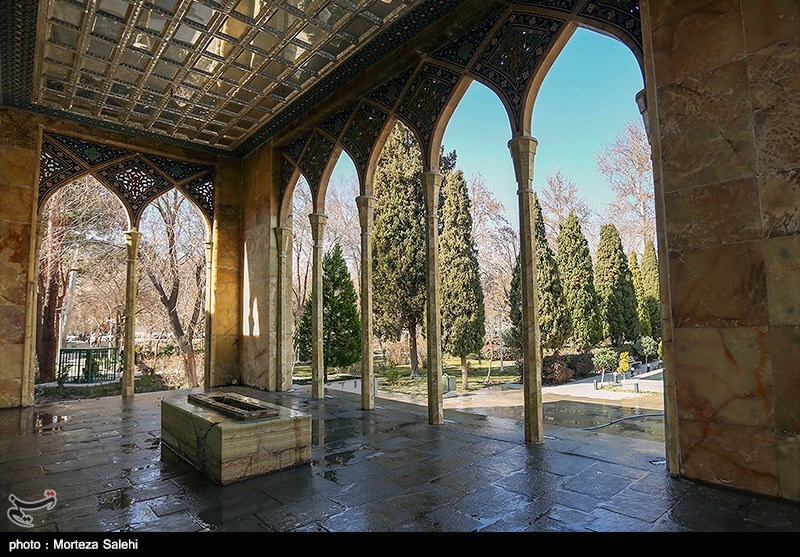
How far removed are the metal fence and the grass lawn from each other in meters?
5.77

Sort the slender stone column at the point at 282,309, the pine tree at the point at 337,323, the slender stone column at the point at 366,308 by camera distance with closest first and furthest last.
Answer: the slender stone column at the point at 366,308
the slender stone column at the point at 282,309
the pine tree at the point at 337,323

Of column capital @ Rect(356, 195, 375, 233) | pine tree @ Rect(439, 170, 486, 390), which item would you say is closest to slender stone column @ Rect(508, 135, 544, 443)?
column capital @ Rect(356, 195, 375, 233)

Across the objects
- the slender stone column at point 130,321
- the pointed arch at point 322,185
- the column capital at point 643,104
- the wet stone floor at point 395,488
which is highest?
the pointed arch at point 322,185

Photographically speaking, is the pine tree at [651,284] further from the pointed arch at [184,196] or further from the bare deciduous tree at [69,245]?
the bare deciduous tree at [69,245]

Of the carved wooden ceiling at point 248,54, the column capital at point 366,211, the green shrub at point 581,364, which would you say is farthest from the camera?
the green shrub at point 581,364

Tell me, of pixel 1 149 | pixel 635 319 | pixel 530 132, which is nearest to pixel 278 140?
pixel 1 149

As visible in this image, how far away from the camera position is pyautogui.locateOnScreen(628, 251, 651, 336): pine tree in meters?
18.8

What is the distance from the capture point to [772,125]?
3.35 meters

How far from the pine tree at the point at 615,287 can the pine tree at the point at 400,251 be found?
24.1ft

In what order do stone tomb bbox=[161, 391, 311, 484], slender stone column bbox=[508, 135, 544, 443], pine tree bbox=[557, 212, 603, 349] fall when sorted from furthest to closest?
pine tree bbox=[557, 212, 603, 349] → slender stone column bbox=[508, 135, 544, 443] → stone tomb bbox=[161, 391, 311, 484]

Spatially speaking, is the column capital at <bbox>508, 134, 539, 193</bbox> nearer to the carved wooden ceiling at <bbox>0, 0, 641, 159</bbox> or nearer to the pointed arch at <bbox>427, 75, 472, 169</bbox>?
the carved wooden ceiling at <bbox>0, 0, 641, 159</bbox>

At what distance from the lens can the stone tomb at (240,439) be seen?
3732 mm

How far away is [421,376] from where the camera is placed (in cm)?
1717

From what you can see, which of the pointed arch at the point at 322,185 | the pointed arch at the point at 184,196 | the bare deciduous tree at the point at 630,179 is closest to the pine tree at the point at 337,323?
the pointed arch at the point at 184,196
